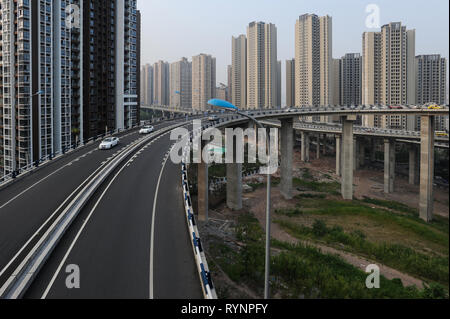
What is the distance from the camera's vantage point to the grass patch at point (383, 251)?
29.4 meters

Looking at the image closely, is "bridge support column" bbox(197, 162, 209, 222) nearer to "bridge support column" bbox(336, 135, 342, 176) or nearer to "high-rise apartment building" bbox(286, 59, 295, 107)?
"bridge support column" bbox(336, 135, 342, 176)

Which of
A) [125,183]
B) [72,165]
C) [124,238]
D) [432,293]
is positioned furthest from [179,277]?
[72,165]

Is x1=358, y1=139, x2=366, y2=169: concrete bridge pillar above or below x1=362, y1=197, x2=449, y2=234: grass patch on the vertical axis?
above

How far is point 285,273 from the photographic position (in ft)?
84.1

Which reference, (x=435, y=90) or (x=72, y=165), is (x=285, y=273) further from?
(x=435, y=90)

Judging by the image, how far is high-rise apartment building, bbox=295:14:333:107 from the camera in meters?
113

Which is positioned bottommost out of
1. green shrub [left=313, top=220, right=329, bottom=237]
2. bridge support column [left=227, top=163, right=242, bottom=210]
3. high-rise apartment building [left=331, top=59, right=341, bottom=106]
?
green shrub [left=313, top=220, right=329, bottom=237]

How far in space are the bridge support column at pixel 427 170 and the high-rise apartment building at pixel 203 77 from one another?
12942 centimetres

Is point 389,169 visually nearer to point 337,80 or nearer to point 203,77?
point 337,80

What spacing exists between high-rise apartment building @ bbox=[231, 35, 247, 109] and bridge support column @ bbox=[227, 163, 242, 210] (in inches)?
3896

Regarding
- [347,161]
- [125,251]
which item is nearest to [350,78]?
[347,161]

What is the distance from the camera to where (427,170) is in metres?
50.0

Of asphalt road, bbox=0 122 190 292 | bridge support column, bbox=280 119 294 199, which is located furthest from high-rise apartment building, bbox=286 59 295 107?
asphalt road, bbox=0 122 190 292

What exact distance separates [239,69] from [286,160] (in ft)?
329
